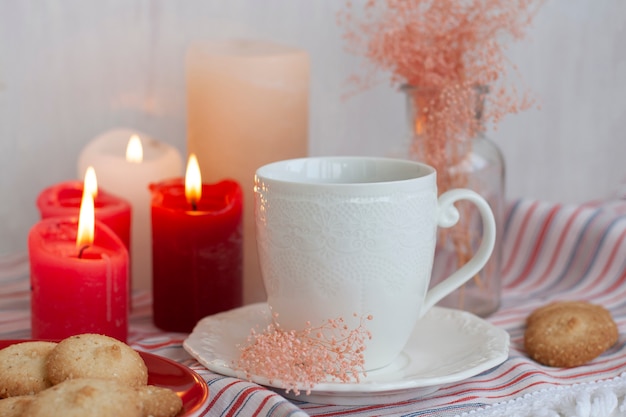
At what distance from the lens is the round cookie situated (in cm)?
62

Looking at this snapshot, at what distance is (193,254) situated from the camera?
2.92 feet

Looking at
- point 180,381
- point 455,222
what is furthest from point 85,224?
point 455,222

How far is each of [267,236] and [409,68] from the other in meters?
0.30

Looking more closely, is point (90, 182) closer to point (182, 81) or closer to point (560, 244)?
point (182, 81)

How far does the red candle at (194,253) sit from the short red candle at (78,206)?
0.04 meters

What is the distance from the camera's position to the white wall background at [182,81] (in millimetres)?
1212

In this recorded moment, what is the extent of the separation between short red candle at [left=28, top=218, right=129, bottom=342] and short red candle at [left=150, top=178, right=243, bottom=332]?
7cm

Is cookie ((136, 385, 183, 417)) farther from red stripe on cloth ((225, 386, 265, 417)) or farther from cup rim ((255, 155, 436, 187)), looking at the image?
cup rim ((255, 155, 436, 187))

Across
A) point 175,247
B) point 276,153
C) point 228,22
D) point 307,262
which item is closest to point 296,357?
point 307,262

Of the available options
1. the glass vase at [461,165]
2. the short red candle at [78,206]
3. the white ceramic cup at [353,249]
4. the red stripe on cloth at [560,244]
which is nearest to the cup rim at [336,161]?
the white ceramic cup at [353,249]

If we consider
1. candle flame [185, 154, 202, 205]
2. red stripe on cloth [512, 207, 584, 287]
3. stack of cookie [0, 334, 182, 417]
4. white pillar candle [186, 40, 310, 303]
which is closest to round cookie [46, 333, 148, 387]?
stack of cookie [0, 334, 182, 417]

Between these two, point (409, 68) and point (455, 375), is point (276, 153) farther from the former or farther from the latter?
point (455, 375)

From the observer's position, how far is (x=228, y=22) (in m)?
1.23

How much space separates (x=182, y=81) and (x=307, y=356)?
2.22 ft
